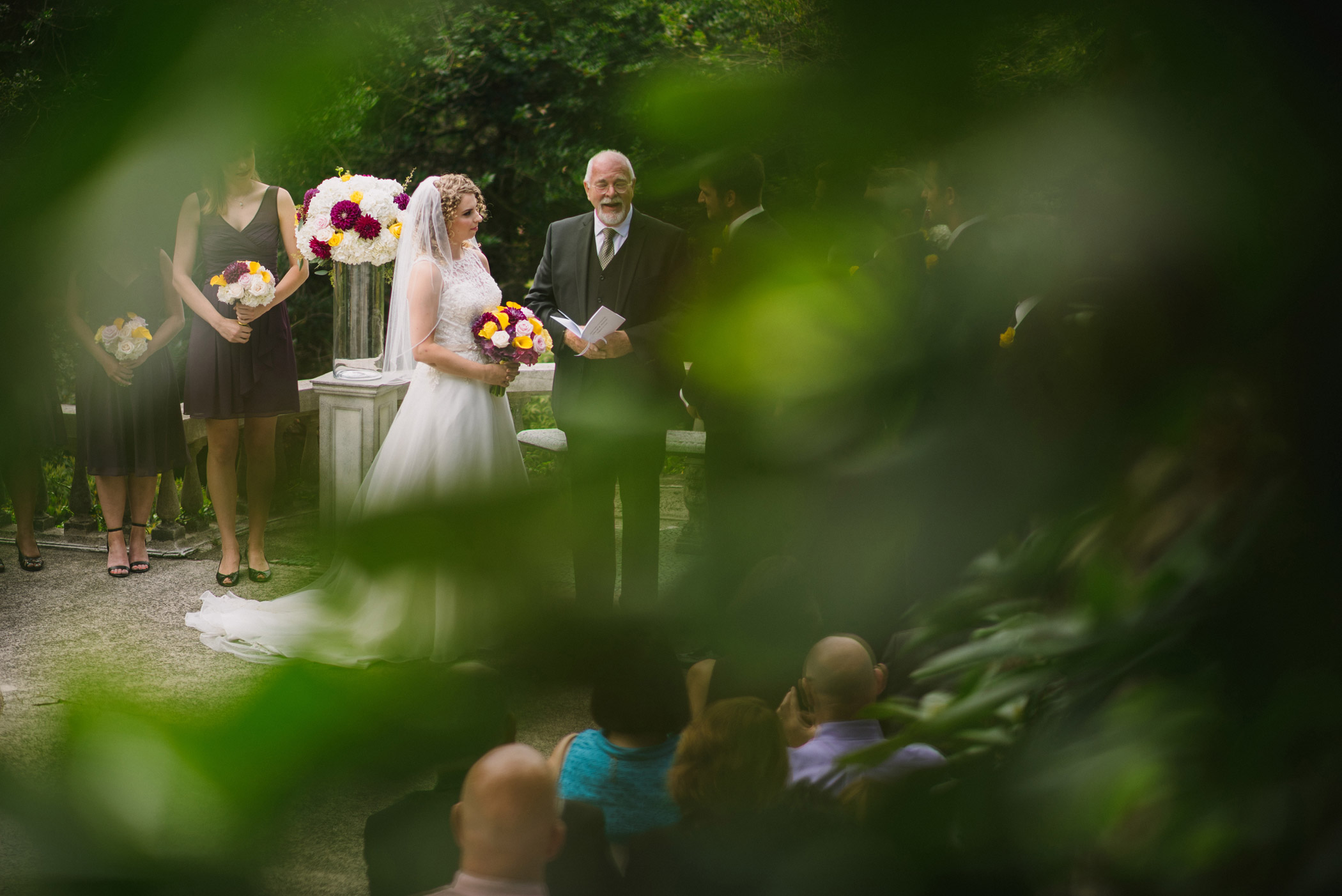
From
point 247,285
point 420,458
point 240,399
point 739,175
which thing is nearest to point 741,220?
point 739,175

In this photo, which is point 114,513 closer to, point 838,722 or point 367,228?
point 367,228

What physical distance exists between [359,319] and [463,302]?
4.89 ft

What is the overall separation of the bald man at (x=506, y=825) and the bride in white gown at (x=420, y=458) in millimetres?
48

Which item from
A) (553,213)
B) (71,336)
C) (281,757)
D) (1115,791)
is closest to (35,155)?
(71,336)

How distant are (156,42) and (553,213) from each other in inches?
60.3

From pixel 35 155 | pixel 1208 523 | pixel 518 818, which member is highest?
pixel 35 155

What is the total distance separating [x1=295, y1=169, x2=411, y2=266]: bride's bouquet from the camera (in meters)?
4.27

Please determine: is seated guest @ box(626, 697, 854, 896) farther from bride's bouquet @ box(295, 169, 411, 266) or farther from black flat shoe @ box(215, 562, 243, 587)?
black flat shoe @ box(215, 562, 243, 587)

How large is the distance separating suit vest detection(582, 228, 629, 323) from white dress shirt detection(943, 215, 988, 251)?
2994mm

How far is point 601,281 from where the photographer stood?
3.77 m

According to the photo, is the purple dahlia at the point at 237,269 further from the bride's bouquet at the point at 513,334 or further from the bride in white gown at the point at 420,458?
the bride's bouquet at the point at 513,334

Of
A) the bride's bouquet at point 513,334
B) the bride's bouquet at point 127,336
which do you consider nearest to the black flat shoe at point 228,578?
the bride's bouquet at point 513,334

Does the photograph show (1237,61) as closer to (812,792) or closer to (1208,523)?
(1208,523)

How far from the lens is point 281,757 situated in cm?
37
